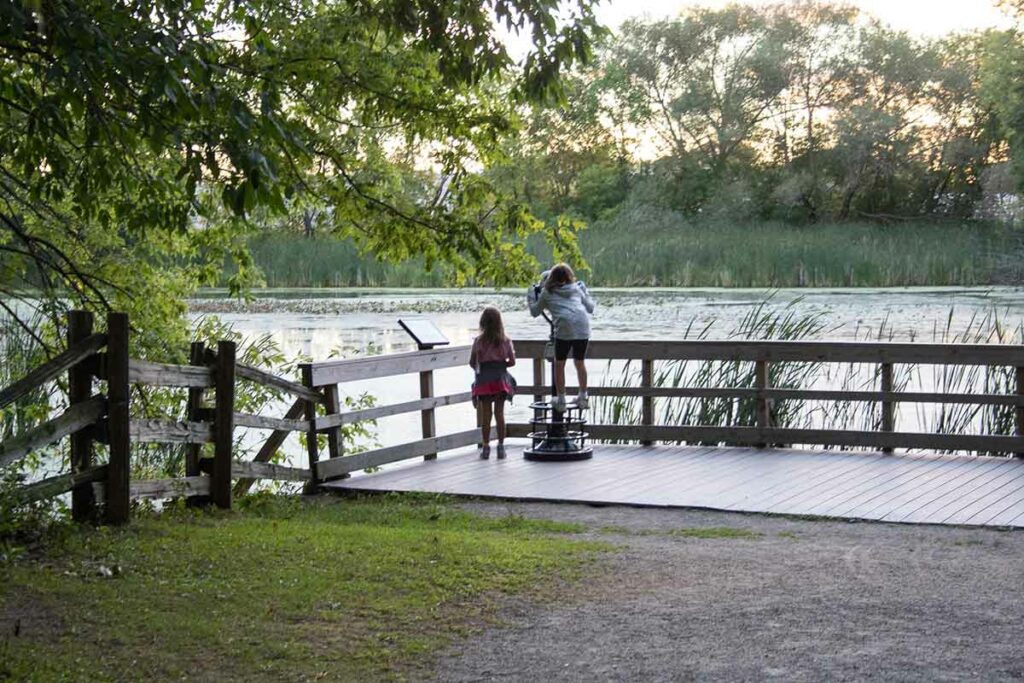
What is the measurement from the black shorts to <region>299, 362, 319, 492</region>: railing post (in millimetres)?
2236

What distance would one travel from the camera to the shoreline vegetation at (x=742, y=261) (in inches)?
1280

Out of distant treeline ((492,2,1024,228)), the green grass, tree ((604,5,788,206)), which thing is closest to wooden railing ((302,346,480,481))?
the green grass

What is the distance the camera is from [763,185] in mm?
44625

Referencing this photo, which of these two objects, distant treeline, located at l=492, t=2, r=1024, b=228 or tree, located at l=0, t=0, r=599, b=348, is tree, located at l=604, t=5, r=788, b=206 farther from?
tree, located at l=0, t=0, r=599, b=348

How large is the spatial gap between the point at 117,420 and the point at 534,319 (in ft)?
A: 64.4

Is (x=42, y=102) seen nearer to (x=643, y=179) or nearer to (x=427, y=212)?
(x=427, y=212)

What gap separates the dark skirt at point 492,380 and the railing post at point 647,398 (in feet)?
4.80

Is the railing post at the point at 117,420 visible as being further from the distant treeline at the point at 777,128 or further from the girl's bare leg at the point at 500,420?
the distant treeline at the point at 777,128

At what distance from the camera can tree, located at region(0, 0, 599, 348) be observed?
7.60m

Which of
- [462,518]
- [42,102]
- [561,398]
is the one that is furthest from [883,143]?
[42,102]

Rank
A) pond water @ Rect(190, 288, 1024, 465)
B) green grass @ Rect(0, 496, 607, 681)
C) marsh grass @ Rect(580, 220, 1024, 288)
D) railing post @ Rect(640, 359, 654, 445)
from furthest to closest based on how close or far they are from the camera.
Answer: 1. marsh grass @ Rect(580, 220, 1024, 288)
2. pond water @ Rect(190, 288, 1024, 465)
3. railing post @ Rect(640, 359, 654, 445)
4. green grass @ Rect(0, 496, 607, 681)

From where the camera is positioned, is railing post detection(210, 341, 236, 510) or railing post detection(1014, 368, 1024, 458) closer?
railing post detection(210, 341, 236, 510)

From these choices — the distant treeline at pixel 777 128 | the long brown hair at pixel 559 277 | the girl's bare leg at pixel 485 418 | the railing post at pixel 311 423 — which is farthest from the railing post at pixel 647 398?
the distant treeline at pixel 777 128

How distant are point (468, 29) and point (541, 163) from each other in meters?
38.1
